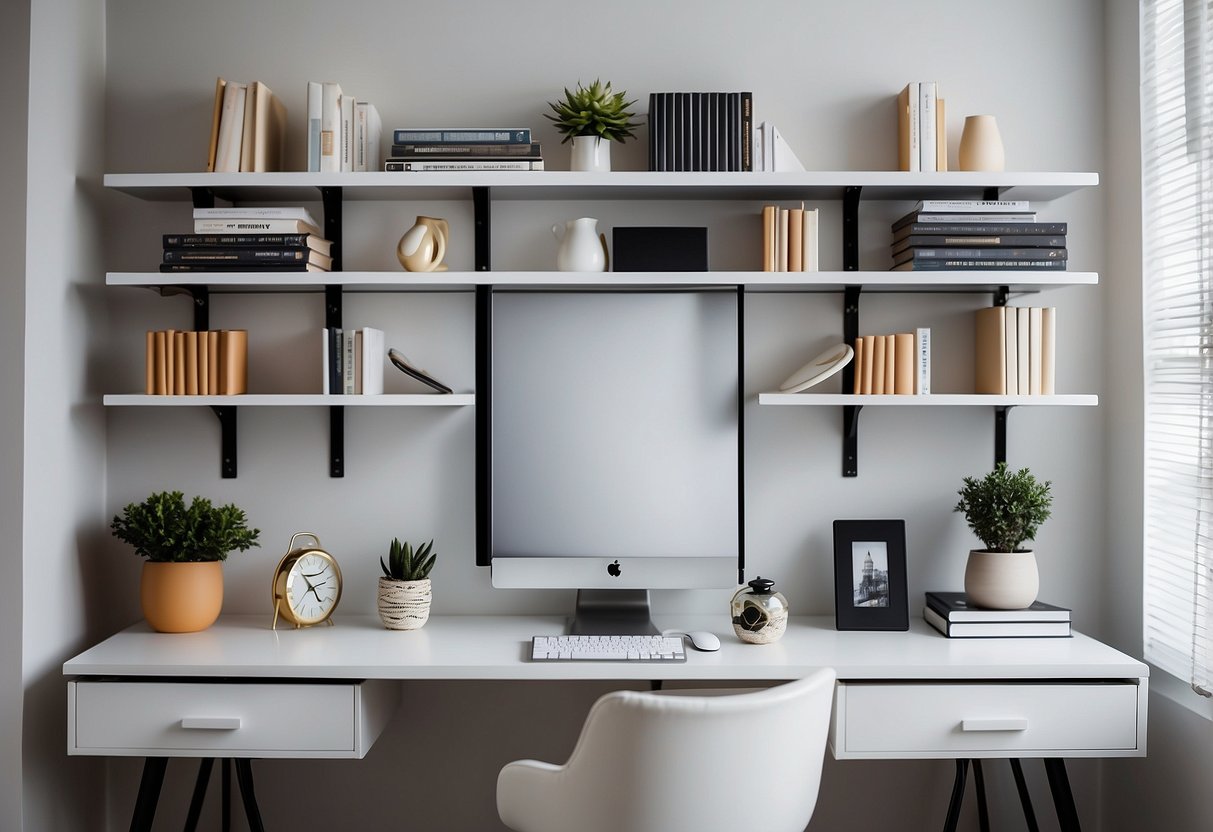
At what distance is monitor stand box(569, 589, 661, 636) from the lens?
211 cm

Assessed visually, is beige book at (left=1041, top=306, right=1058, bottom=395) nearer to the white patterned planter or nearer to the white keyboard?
the white keyboard

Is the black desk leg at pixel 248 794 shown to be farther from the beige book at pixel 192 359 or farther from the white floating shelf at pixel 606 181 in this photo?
the white floating shelf at pixel 606 181

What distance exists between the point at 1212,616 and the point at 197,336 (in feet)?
7.86

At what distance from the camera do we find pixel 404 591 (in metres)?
2.11

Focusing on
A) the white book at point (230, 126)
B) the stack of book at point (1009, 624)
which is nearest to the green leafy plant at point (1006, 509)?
the stack of book at point (1009, 624)

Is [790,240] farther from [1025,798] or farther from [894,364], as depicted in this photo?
[1025,798]

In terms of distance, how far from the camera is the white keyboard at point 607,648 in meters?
1.89

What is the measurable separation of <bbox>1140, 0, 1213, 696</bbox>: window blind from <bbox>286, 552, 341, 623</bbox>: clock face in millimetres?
1993

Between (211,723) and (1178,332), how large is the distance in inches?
91.7

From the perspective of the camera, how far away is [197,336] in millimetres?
2137

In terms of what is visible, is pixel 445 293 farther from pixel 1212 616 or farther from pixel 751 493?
pixel 1212 616

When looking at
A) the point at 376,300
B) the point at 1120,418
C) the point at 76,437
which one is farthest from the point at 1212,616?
the point at 76,437

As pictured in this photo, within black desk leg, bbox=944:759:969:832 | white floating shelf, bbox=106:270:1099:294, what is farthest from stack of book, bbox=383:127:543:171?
black desk leg, bbox=944:759:969:832

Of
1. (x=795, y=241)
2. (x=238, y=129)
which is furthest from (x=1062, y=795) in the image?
(x=238, y=129)
